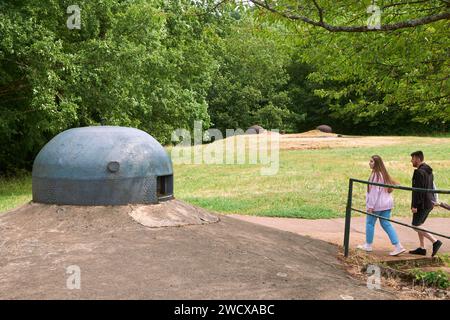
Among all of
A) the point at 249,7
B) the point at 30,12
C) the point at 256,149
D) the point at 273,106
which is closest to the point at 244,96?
the point at 273,106

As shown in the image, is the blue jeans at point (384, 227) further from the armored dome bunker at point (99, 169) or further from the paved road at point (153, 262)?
the armored dome bunker at point (99, 169)

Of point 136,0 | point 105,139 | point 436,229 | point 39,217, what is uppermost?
point 136,0

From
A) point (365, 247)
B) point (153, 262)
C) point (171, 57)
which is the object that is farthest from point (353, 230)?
point (171, 57)

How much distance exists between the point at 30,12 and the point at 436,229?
548 inches

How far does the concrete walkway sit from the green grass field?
0.70 metres

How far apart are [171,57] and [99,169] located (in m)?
19.8

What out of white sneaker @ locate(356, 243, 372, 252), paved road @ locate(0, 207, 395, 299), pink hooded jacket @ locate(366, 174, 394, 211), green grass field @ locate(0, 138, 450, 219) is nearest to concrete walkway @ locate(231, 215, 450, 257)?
white sneaker @ locate(356, 243, 372, 252)

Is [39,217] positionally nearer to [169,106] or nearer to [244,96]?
[169,106]

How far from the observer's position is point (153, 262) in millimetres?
6211

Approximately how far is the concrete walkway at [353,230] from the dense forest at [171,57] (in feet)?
7.55

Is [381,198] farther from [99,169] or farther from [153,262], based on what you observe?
[99,169]

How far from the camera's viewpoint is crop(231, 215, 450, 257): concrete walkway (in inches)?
392

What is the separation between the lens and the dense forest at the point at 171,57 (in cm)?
770

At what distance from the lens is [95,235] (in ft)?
23.4
